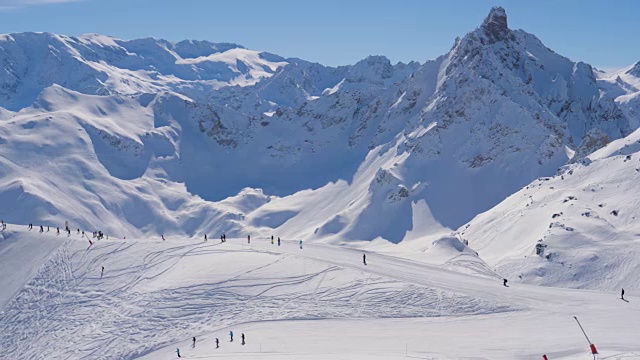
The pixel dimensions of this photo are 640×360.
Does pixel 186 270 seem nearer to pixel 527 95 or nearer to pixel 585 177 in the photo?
pixel 585 177

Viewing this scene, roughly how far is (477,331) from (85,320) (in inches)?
1797

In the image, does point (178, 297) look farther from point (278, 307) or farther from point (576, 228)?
point (576, 228)

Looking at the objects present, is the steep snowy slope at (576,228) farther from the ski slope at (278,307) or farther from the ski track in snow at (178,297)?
the ski track in snow at (178,297)

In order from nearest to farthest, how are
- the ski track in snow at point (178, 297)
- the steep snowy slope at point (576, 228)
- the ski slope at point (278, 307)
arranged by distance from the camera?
1. the ski slope at point (278, 307)
2. the ski track in snow at point (178, 297)
3. the steep snowy slope at point (576, 228)

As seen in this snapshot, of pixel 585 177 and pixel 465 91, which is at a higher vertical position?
pixel 465 91

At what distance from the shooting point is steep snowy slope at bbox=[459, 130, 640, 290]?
267ft

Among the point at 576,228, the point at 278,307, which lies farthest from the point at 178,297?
the point at 576,228

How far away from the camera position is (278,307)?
7206 cm

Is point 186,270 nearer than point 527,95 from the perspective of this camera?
Yes

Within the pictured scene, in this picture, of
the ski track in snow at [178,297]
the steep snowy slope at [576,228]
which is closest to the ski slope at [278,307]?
the ski track in snow at [178,297]

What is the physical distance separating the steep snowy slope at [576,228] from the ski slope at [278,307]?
759cm

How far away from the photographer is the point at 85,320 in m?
79.9

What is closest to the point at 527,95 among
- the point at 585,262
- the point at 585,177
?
→ the point at 585,177

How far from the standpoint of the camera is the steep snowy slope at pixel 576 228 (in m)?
81.4
